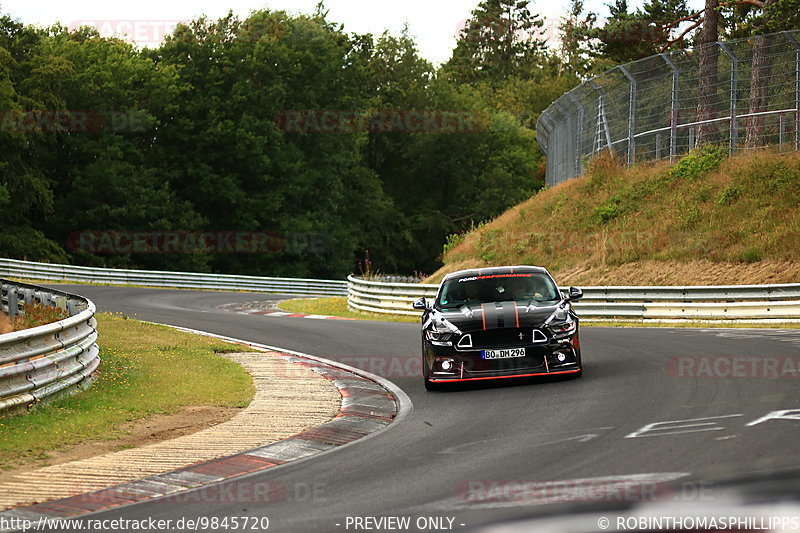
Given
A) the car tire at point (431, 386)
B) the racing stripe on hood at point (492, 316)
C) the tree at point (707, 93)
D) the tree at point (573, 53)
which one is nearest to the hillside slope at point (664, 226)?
the tree at point (707, 93)

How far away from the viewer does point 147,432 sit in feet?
33.1

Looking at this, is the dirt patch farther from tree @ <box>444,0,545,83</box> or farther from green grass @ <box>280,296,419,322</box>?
tree @ <box>444,0,545,83</box>

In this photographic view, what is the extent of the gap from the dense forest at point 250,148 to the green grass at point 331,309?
15406mm

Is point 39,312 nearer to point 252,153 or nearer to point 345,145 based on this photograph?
point 252,153

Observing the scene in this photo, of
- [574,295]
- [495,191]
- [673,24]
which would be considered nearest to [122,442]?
[574,295]

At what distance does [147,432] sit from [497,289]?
531 centimetres

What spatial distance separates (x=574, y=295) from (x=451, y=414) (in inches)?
135

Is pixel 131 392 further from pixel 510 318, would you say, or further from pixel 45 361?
pixel 510 318

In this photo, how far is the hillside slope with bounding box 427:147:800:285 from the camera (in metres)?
25.5

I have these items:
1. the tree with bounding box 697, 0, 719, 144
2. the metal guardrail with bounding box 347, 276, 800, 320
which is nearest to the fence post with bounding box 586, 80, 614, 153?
the tree with bounding box 697, 0, 719, 144

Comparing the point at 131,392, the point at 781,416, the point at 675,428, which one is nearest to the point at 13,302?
the point at 131,392

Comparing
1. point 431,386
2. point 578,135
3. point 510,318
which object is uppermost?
point 578,135

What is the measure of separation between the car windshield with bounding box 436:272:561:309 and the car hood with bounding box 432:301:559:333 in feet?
1.30

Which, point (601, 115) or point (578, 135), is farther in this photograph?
point (578, 135)
